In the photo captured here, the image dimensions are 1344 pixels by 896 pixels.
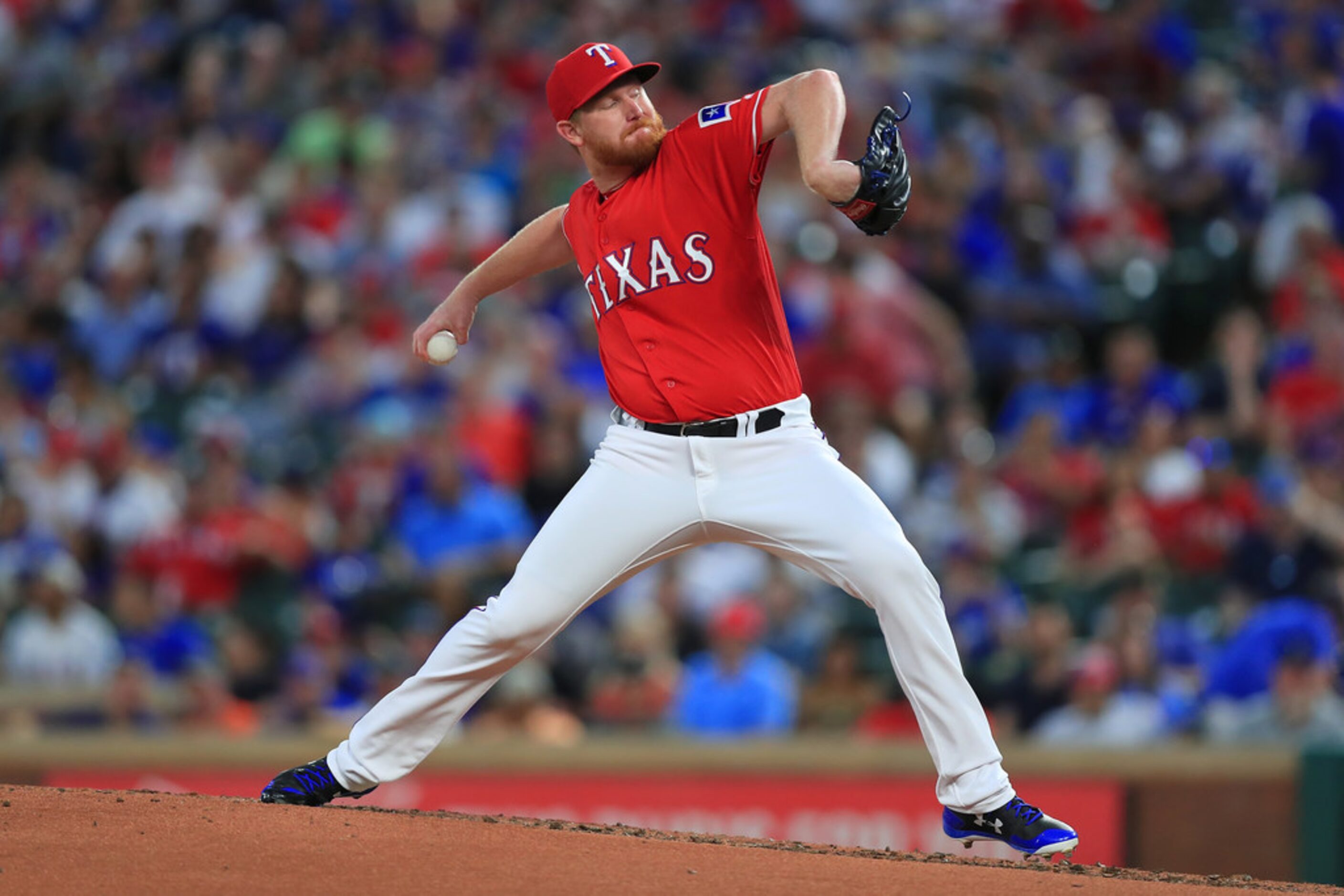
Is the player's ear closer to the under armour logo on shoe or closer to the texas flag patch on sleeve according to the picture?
the texas flag patch on sleeve

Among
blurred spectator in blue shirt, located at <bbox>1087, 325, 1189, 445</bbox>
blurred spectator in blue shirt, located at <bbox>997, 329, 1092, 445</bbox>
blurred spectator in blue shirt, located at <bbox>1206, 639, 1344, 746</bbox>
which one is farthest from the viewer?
blurred spectator in blue shirt, located at <bbox>997, 329, 1092, 445</bbox>

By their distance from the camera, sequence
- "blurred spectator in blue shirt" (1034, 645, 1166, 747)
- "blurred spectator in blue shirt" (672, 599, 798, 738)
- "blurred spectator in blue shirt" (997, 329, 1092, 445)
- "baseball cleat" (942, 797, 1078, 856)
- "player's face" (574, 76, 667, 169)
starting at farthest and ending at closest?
1. "blurred spectator in blue shirt" (997, 329, 1092, 445)
2. "blurred spectator in blue shirt" (672, 599, 798, 738)
3. "blurred spectator in blue shirt" (1034, 645, 1166, 747)
4. "player's face" (574, 76, 667, 169)
5. "baseball cleat" (942, 797, 1078, 856)

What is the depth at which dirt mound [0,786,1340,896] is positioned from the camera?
4117mm

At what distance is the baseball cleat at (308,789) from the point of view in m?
4.93

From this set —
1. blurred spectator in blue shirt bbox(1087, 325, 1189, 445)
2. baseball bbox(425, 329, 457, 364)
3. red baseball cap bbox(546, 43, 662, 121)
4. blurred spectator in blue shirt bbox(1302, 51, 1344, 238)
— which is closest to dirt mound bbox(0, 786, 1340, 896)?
baseball bbox(425, 329, 457, 364)

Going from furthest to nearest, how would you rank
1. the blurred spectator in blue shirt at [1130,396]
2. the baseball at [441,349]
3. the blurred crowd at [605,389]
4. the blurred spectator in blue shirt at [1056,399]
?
1. the blurred spectator in blue shirt at [1056,399]
2. the blurred spectator in blue shirt at [1130,396]
3. the blurred crowd at [605,389]
4. the baseball at [441,349]

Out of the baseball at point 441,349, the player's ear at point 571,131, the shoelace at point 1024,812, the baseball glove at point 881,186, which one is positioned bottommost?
the shoelace at point 1024,812

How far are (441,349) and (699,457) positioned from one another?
82 centimetres

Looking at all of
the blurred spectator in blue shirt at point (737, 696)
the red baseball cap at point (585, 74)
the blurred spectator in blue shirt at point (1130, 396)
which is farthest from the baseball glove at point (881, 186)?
the blurred spectator in blue shirt at point (1130, 396)

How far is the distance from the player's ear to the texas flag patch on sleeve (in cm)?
33

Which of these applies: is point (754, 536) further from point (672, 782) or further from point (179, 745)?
point (179, 745)

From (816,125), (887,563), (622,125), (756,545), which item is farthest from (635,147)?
(887,563)

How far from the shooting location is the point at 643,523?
4.54m

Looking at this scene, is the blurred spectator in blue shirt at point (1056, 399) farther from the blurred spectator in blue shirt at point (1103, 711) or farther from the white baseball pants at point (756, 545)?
the white baseball pants at point (756, 545)
